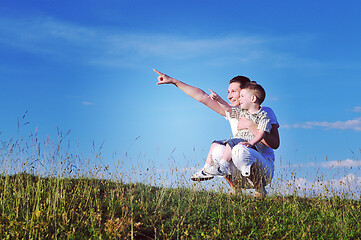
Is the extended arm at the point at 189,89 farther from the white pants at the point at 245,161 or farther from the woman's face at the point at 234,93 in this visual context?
the white pants at the point at 245,161

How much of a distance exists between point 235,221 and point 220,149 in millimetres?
1858

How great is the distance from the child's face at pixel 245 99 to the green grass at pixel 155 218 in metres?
1.90

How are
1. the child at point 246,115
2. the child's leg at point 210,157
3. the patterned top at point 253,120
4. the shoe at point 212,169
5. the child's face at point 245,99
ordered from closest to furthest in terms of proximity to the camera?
the patterned top at point 253,120
the child at point 246,115
the shoe at point 212,169
the child's face at point 245,99
the child's leg at point 210,157

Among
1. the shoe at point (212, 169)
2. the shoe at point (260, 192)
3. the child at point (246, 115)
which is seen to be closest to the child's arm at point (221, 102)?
the child at point (246, 115)

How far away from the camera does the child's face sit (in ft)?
24.1

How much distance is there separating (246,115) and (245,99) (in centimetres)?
34

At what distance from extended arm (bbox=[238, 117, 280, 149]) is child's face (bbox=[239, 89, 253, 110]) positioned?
282mm

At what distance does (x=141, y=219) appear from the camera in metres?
5.77

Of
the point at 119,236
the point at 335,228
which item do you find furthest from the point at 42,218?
the point at 335,228

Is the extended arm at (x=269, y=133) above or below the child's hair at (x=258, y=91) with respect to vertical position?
below

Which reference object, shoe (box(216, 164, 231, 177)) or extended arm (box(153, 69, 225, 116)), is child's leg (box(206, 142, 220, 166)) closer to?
shoe (box(216, 164, 231, 177))

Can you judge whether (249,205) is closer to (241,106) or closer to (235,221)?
(235,221)

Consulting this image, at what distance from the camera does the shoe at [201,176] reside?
7305 mm

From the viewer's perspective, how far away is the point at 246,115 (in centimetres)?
743
